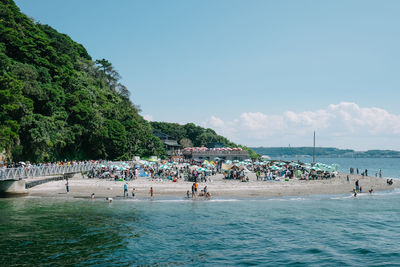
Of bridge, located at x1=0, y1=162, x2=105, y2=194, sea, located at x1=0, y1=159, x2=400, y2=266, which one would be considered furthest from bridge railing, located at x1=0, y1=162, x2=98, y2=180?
sea, located at x1=0, y1=159, x2=400, y2=266

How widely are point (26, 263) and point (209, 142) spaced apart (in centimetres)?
10607

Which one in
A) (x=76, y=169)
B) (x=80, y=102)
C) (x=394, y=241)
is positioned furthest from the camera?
(x=80, y=102)

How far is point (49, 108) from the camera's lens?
40938mm

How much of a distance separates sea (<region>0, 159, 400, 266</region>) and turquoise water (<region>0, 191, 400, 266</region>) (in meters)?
0.05

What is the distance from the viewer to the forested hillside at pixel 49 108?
3459cm

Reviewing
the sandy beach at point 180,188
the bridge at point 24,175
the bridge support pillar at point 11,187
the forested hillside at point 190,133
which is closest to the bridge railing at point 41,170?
the bridge at point 24,175

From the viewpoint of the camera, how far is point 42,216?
2238cm

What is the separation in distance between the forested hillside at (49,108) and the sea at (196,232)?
33.2ft

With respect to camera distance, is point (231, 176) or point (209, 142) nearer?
point (231, 176)

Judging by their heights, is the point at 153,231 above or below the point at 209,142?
Result: below

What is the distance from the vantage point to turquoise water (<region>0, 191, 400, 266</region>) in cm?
1520

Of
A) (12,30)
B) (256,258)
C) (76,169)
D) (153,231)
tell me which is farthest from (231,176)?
(12,30)

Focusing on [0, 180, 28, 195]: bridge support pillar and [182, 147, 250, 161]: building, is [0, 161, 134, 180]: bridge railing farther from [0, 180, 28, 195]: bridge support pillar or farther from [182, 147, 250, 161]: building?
[182, 147, 250, 161]: building

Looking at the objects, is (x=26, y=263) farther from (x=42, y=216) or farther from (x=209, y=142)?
(x=209, y=142)
